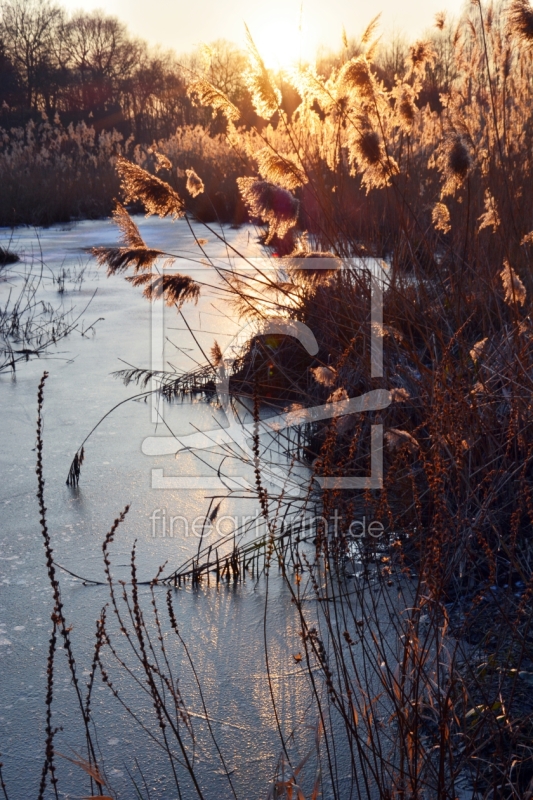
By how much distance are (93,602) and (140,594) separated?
11 cm

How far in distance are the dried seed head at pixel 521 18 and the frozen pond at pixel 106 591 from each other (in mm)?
1617

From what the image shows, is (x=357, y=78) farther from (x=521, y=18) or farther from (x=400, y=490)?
(x=400, y=490)

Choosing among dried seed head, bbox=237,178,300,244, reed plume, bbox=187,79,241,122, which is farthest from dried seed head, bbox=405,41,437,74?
dried seed head, bbox=237,178,300,244

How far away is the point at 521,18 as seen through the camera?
2.45 m

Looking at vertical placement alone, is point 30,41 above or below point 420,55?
above

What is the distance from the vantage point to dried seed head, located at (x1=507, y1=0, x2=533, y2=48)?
245 centimetres

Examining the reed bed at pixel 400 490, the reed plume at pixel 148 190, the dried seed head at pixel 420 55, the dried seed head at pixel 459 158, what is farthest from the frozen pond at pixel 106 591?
the dried seed head at pixel 420 55

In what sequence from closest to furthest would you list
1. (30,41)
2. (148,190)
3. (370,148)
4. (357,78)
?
(148,190)
(370,148)
(357,78)
(30,41)

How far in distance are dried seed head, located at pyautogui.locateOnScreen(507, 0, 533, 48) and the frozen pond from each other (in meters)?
1.62

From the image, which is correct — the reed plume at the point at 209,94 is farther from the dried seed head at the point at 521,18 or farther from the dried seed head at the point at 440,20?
the dried seed head at the point at 440,20

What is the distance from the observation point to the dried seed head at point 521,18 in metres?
2.45

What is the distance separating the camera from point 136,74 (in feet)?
89.2

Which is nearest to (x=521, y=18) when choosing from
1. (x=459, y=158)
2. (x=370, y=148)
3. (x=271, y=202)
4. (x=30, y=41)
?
(x=459, y=158)

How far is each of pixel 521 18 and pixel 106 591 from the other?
6.80 ft
